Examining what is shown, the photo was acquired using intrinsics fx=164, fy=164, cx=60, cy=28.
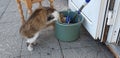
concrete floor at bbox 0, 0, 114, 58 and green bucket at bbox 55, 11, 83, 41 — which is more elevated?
green bucket at bbox 55, 11, 83, 41

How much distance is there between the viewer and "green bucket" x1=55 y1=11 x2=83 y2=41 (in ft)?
5.39

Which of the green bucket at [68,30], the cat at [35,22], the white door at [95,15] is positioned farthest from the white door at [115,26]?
the cat at [35,22]

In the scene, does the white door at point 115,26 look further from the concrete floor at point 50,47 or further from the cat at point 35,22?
the cat at point 35,22

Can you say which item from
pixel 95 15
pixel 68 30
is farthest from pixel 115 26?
pixel 68 30

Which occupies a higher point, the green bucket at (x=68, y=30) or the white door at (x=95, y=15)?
the white door at (x=95, y=15)

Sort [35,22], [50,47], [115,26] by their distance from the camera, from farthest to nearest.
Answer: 1. [50,47]
2. [35,22]
3. [115,26]

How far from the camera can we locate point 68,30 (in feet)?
5.48

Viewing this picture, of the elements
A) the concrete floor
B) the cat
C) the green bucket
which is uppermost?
the cat

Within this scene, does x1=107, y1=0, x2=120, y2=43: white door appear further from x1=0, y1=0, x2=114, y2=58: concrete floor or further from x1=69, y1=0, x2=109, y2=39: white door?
x1=0, y1=0, x2=114, y2=58: concrete floor

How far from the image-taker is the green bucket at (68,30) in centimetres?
164

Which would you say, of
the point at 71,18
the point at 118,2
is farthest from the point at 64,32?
the point at 118,2

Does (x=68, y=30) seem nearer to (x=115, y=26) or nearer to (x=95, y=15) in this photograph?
(x=95, y=15)

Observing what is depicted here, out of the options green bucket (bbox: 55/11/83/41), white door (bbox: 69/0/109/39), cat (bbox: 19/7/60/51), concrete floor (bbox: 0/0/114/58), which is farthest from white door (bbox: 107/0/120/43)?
cat (bbox: 19/7/60/51)

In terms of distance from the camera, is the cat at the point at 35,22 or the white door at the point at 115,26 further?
the cat at the point at 35,22
